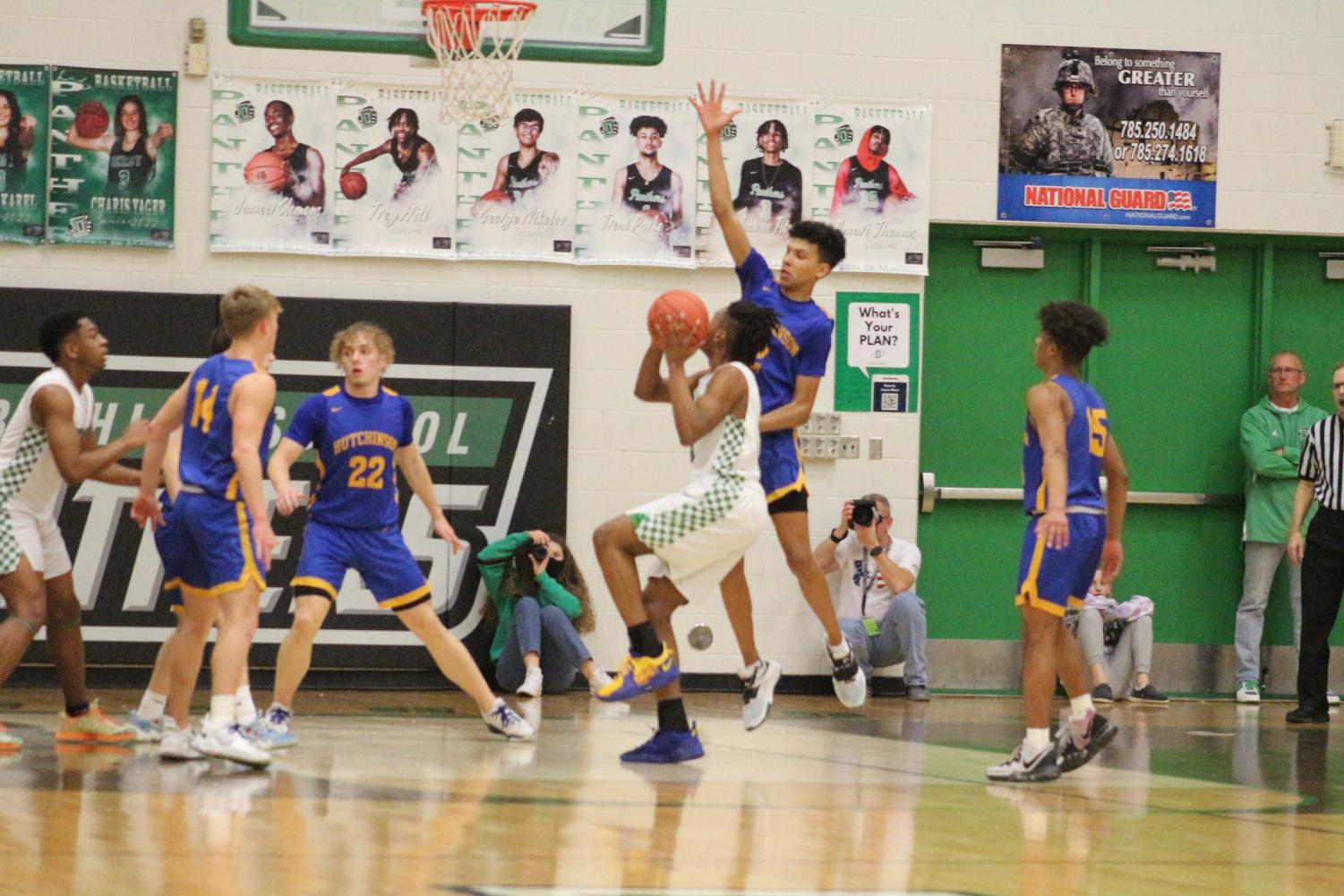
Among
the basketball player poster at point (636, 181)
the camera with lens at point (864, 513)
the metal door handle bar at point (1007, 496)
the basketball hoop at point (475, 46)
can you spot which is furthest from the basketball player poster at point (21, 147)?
the metal door handle bar at point (1007, 496)

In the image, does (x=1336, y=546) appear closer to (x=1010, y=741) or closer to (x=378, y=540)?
(x=1010, y=741)

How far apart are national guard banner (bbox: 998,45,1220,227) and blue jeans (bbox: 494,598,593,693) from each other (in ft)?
13.6

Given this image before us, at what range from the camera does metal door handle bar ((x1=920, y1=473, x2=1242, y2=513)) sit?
38.3 ft

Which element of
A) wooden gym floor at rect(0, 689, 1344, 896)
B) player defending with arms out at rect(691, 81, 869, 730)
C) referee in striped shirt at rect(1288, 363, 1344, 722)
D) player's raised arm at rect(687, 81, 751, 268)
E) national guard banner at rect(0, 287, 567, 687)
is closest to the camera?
wooden gym floor at rect(0, 689, 1344, 896)

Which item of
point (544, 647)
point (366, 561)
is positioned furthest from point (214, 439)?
point (544, 647)

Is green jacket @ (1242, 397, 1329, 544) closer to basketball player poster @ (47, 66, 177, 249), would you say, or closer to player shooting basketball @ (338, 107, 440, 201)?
player shooting basketball @ (338, 107, 440, 201)

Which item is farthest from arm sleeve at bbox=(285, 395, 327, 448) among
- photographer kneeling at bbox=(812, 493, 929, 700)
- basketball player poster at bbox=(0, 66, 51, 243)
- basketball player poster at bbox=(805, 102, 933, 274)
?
basketball player poster at bbox=(805, 102, 933, 274)

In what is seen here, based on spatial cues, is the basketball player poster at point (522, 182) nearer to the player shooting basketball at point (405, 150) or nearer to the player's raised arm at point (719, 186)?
the player shooting basketball at point (405, 150)

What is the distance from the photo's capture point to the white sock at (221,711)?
20.8 ft

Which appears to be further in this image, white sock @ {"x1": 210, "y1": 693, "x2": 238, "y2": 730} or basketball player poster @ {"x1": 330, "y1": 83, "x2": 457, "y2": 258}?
basketball player poster @ {"x1": 330, "y1": 83, "x2": 457, "y2": 258}

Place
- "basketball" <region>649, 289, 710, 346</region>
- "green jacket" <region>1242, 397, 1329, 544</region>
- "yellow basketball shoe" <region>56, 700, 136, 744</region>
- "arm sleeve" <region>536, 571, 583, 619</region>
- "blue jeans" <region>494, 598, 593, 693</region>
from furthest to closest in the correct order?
"green jacket" <region>1242, 397, 1329, 544</region>, "arm sleeve" <region>536, 571, 583, 619</region>, "blue jeans" <region>494, 598, 593, 693</region>, "yellow basketball shoe" <region>56, 700, 136, 744</region>, "basketball" <region>649, 289, 710, 346</region>

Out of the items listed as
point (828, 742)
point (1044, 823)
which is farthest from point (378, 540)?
point (1044, 823)

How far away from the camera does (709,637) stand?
11344 mm

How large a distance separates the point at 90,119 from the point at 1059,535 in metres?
7.15
